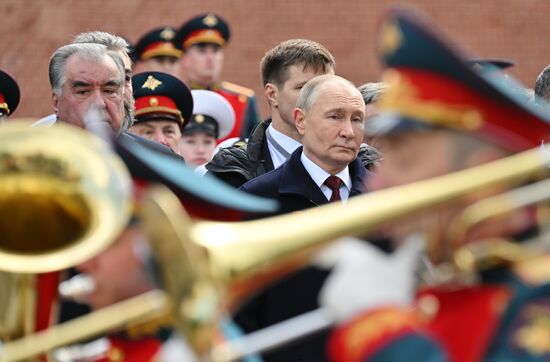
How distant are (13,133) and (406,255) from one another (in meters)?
1.05

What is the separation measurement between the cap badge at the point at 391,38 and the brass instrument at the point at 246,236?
38 cm

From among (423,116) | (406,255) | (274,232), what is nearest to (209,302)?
(274,232)

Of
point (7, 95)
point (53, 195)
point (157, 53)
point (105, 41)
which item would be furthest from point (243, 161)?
point (157, 53)

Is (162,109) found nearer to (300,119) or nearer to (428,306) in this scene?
(300,119)

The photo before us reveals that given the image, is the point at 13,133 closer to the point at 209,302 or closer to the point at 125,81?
the point at 209,302

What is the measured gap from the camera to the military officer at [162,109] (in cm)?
758

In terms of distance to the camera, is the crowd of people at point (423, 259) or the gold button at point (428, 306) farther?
the gold button at point (428, 306)

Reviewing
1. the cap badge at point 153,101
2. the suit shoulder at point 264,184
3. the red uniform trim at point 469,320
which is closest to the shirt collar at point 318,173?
the suit shoulder at point 264,184

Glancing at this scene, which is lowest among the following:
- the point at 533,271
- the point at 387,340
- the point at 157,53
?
the point at 387,340

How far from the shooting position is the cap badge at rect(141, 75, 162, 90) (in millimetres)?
7745

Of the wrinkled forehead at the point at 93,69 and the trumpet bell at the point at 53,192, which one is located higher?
the wrinkled forehead at the point at 93,69

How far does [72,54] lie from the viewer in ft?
21.8

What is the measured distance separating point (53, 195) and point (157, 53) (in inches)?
260

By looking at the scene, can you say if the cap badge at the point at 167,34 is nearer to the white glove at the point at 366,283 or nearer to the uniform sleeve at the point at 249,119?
the uniform sleeve at the point at 249,119
